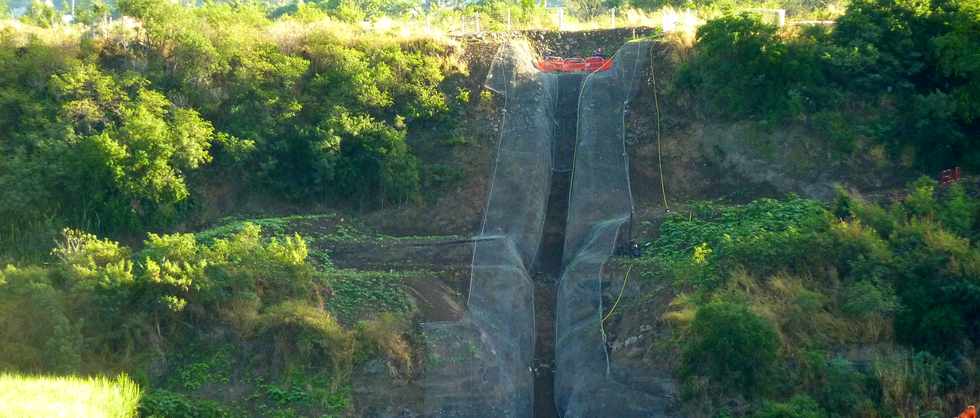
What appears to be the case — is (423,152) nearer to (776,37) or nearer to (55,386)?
(776,37)

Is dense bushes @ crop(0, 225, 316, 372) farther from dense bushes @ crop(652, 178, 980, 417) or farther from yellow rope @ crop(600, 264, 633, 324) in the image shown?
dense bushes @ crop(652, 178, 980, 417)

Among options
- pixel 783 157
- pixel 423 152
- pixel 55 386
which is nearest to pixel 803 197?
pixel 783 157

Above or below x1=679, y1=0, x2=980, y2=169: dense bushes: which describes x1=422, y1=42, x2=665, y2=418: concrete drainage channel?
below

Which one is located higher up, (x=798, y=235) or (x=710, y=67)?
(x=710, y=67)

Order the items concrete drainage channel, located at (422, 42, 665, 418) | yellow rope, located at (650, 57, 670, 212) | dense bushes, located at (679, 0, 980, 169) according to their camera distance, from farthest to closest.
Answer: yellow rope, located at (650, 57, 670, 212) < dense bushes, located at (679, 0, 980, 169) < concrete drainage channel, located at (422, 42, 665, 418)

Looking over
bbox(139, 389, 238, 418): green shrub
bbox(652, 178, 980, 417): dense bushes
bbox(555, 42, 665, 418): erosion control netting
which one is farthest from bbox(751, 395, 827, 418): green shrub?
bbox(139, 389, 238, 418): green shrub

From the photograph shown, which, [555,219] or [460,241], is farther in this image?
[555,219]

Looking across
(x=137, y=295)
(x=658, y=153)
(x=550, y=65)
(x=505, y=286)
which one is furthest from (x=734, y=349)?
(x=550, y=65)
